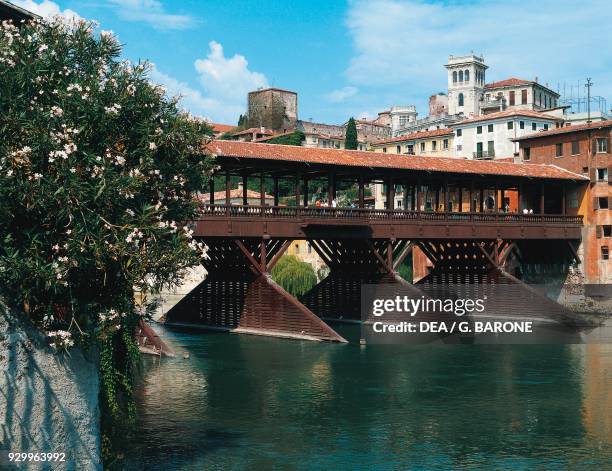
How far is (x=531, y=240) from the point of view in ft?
188

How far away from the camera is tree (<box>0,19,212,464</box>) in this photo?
49.0ft

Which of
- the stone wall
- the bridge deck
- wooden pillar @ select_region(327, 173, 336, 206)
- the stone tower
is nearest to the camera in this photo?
the stone wall

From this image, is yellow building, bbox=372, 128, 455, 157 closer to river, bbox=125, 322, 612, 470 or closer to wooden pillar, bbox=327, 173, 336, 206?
wooden pillar, bbox=327, 173, 336, 206

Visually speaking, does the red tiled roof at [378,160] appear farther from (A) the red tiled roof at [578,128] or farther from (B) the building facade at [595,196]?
(A) the red tiled roof at [578,128]

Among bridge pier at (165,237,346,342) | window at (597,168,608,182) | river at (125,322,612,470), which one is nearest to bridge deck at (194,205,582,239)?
bridge pier at (165,237,346,342)

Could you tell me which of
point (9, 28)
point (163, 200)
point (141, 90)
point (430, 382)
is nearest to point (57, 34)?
point (9, 28)

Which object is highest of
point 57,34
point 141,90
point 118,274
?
point 57,34

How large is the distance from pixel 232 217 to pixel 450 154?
208 feet

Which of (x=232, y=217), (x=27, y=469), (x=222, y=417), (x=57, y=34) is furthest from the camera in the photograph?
(x=232, y=217)

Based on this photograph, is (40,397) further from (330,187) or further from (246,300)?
(330,187)

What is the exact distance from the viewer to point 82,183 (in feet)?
49.7

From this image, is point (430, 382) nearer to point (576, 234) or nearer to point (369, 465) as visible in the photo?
point (369, 465)

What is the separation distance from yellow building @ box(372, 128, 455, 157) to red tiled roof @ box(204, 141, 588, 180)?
43.6 metres

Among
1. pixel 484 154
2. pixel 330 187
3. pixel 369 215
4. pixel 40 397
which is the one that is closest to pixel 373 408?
pixel 40 397
